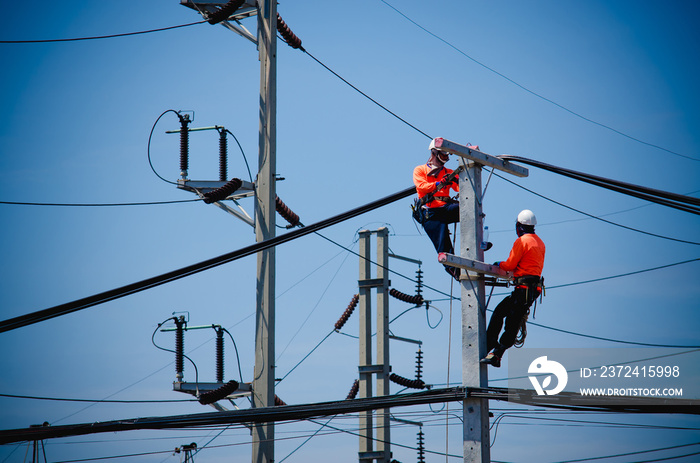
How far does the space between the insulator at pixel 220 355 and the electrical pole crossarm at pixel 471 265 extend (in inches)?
223

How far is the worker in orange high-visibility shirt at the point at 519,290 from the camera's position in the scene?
29.8 feet

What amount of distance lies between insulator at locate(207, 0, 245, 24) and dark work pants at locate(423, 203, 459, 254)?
17.0 ft

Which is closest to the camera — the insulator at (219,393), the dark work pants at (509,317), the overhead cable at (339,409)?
the overhead cable at (339,409)

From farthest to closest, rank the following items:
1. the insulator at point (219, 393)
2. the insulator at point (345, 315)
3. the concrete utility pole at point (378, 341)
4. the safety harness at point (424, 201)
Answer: the insulator at point (345, 315), the concrete utility pole at point (378, 341), the insulator at point (219, 393), the safety harness at point (424, 201)

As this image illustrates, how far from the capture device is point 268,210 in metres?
12.7

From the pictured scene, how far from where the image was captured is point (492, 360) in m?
8.60

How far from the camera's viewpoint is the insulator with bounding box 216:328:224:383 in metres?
13.5

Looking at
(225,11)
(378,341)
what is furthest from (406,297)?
(225,11)

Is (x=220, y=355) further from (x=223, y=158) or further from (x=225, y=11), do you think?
(x=225, y=11)

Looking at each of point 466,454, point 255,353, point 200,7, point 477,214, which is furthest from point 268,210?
point 466,454

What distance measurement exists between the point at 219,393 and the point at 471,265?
555 cm

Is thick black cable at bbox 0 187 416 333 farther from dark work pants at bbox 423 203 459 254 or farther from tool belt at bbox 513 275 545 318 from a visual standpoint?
tool belt at bbox 513 275 545 318

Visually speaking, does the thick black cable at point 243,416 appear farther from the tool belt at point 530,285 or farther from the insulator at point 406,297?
the insulator at point 406,297

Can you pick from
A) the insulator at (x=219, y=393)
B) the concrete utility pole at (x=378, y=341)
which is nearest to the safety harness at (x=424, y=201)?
the insulator at (x=219, y=393)
